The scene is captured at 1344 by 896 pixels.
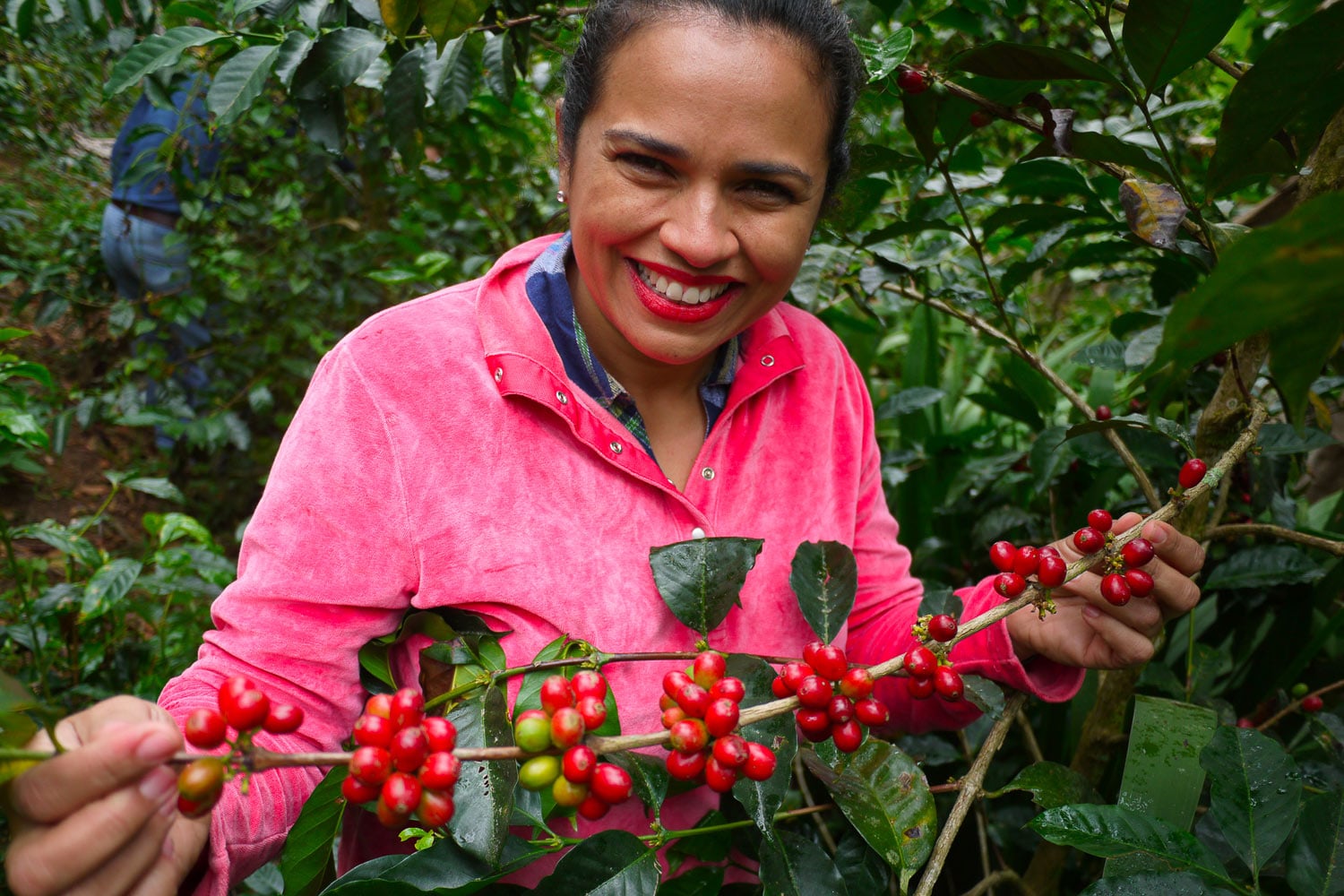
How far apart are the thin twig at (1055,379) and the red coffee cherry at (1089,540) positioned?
285 mm

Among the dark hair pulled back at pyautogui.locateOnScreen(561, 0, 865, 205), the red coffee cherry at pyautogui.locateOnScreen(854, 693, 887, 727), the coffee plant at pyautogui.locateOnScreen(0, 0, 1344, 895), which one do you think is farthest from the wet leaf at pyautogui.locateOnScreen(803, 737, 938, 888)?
the dark hair pulled back at pyautogui.locateOnScreen(561, 0, 865, 205)

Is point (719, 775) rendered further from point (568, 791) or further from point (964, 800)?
point (964, 800)

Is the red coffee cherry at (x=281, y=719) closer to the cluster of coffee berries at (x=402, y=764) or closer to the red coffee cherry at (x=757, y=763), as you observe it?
the cluster of coffee berries at (x=402, y=764)

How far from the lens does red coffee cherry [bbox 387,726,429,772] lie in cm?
64

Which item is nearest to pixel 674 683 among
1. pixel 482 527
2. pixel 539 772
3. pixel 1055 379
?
pixel 539 772

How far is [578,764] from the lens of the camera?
0.67 metres

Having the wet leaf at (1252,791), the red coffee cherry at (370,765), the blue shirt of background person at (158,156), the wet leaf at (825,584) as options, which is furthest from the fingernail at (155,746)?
the blue shirt of background person at (158,156)

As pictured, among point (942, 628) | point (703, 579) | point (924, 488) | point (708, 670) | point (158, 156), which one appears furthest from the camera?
point (158, 156)

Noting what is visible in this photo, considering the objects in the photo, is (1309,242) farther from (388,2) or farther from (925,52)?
(925,52)

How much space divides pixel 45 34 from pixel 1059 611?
4984mm

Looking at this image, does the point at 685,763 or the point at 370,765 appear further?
the point at 685,763

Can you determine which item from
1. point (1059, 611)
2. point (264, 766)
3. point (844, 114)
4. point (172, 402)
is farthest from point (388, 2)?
point (172, 402)

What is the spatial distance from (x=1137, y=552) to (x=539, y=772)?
70 centimetres

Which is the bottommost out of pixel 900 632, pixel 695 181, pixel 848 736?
pixel 900 632
